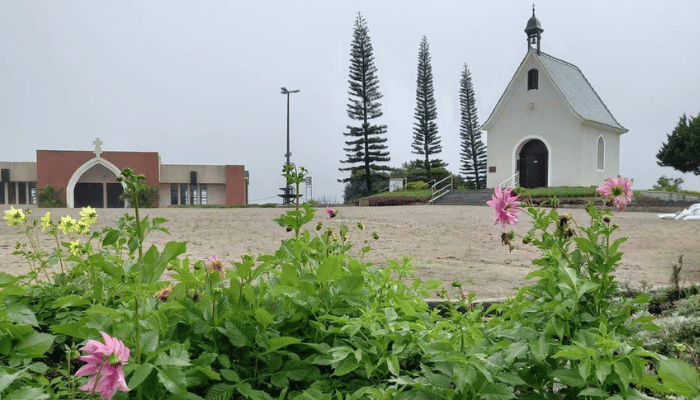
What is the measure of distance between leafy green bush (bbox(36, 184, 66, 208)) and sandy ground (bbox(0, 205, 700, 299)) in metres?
22.1

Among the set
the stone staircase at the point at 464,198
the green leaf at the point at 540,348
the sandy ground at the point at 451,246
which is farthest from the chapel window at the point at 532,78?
the green leaf at the point at 540,348

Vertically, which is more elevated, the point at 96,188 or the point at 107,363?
the point at 96,188

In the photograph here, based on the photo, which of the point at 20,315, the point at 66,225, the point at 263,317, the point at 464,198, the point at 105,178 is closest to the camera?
the point at 263,317

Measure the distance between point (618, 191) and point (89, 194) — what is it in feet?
101

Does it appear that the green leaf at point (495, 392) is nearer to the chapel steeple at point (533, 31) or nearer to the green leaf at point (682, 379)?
the green leaf at point (682, 379)

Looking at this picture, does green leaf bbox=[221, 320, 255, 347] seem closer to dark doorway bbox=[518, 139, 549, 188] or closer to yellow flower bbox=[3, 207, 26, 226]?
yellow flower bbox=[3, 207, 26, 226]

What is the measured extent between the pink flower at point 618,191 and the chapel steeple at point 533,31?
71.5 ft

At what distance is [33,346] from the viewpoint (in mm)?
1181

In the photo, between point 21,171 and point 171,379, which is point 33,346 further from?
point 21,171

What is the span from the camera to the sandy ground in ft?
12.8

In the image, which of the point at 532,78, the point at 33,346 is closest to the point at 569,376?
the point at 33,346

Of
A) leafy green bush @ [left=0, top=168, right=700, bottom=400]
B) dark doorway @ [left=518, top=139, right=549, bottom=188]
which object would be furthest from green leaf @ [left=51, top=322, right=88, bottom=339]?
dark doorway @ [left=518, top=139, right=549, bottom=188]

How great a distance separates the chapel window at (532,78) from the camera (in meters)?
19.9

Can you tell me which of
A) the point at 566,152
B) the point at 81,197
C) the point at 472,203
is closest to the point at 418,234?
the point at 472,203
